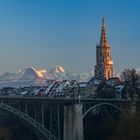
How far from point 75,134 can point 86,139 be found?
3416 mm

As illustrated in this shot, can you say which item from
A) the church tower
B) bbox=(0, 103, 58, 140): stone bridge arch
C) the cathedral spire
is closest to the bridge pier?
bbox=(0, 103, 58, 140): stone bridge arch

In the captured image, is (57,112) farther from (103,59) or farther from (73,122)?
(103,59)

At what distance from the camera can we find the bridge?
7412cm

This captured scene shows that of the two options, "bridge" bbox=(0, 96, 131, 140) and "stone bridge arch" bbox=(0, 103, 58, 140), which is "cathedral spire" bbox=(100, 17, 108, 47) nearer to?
"bridge" bbox=(0, 96, 131, 140)

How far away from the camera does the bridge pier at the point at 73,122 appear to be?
7556 cm

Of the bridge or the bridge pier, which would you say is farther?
the bridge pier

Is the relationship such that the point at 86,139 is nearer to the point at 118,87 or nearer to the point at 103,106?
the point at 103,106

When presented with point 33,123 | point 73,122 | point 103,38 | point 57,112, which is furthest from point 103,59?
point 33,123

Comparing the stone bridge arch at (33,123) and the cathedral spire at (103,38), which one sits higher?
the cathedral spire at (103,38)

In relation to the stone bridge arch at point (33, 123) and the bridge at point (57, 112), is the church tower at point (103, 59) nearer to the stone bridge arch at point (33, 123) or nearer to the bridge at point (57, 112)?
the bridge at point (57, 112)

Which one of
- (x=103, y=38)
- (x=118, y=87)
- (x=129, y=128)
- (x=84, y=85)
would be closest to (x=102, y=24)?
(x=103, y=38)

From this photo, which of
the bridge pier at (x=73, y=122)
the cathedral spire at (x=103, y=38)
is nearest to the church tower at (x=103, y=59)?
the cathedral spire at (x=103, y=38)

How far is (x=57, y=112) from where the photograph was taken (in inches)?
3002

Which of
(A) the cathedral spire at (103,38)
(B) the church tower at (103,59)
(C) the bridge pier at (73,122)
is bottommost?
(C) the bridge pier at (73,122)
